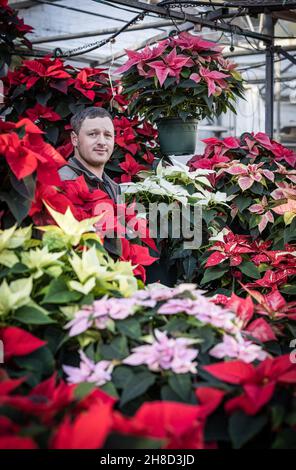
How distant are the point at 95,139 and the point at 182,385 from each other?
1274mm

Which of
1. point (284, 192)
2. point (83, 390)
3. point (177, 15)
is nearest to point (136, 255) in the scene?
point (83, 390)

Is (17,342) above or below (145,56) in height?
below

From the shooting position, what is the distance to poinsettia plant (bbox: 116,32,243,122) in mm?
2320

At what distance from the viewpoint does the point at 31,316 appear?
37.7 inches

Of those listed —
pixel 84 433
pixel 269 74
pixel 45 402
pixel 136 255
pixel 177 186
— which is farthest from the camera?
pixel 269 74

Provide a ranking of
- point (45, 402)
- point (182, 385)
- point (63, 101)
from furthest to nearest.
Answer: point (63, 101), point (182, 385), point (45, 402)

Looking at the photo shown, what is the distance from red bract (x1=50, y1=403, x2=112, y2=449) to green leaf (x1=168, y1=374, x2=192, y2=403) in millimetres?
220

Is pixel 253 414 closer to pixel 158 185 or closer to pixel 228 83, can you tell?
pixel 158 185

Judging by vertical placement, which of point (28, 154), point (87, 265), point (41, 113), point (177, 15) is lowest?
point (87, 265)

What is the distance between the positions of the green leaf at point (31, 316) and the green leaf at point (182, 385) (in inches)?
8.6

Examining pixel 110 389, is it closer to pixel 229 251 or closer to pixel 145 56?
pixel 229 251

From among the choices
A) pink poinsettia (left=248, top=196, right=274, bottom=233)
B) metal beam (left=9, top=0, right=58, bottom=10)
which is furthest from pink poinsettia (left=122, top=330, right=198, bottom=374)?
metal beam (left=9, top=0, right=58, bottom=10)

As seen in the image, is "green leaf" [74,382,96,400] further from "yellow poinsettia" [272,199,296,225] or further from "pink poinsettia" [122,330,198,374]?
"yellow poinsettia" [272,199,296,225]

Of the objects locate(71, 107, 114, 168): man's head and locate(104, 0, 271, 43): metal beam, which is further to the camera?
locate(104, 0, 271, 43): metal beam
